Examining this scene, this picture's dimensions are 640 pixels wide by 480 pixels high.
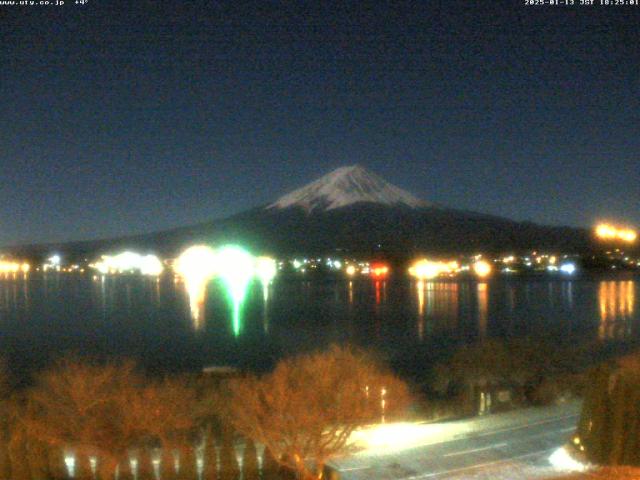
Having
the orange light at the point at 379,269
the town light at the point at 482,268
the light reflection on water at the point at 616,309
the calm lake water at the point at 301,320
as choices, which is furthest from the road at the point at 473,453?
the orange light at the point at 379,269

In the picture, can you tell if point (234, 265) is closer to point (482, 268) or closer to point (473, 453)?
point (482, 268)

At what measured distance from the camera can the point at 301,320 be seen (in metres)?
39.9

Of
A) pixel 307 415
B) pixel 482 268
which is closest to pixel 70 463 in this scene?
pixel 307 415

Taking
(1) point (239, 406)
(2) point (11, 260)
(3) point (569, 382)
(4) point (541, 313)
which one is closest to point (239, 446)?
(1) point (239, 406)

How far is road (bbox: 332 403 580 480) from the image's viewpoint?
8.23 metres

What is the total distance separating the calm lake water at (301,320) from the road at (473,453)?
1340 cm

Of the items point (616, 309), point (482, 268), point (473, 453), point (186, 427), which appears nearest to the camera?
point (473, 453)

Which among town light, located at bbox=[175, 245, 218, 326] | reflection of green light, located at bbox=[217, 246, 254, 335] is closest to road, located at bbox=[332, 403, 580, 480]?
reflection of green light, located at bbox=[217, 246, 254, 335]

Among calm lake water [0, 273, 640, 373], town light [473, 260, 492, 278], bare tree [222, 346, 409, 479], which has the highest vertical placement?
bare tree [222, 346, 409, 479]

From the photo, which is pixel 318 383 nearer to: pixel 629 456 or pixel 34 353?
pixel 629 456

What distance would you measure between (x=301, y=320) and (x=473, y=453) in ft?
101

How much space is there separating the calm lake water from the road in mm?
13403

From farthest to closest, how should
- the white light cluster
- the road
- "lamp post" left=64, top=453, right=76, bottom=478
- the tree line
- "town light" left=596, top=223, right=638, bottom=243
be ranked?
the white light cluster
"town light" left=596, top=223, right=638, bottom=243
"lamp post" left=64, top=453, right=76, bottom=478
the tree line
the road

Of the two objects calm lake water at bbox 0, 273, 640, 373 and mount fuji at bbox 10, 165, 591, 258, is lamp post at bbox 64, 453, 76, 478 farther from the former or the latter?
mount fuji at bbox 10, 165, 591, 258
